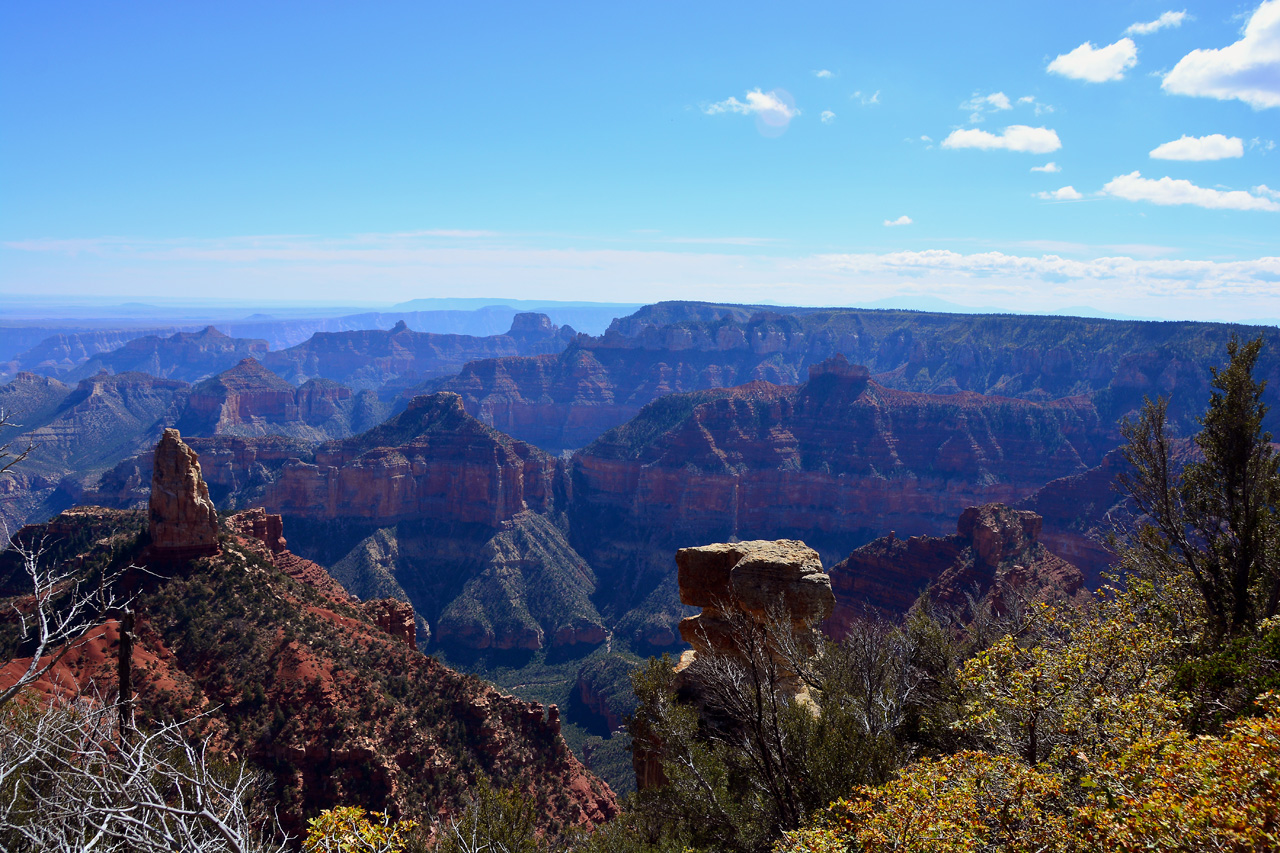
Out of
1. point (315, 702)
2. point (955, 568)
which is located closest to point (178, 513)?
point (315, 702)

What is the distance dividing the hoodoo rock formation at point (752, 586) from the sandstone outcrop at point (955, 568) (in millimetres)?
35152

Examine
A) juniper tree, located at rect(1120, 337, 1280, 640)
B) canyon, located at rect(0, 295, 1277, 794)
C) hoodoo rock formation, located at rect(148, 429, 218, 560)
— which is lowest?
canyon, located at rect(0, 295, 1277, 794)

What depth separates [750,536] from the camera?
429 ft

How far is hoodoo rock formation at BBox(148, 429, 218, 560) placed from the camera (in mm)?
40312

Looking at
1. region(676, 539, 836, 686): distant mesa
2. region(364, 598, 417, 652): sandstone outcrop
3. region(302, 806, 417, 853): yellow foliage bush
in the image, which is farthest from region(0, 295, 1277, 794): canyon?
region(302, 806, 417, 853): yellow foliage bush

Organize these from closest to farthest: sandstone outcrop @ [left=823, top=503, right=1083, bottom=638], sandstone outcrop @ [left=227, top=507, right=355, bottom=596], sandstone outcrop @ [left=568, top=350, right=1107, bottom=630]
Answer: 1. sandstone outcrop @ [left=227, top=507, right=355, bottom=596]
2. sandstone outcrop @ [left=823, top=503, right=1083, bottom=638]
3. sandstone outcrop @ [left=568, top=350, right=1107, bottom=630]

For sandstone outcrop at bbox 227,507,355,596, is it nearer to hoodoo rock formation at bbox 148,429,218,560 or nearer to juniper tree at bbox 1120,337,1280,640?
hoodoo rock formation at bbox 148,429,218,560

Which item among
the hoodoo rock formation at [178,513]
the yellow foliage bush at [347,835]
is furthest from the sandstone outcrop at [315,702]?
the yellow foliage bush at [347,835]

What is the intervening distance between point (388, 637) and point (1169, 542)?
37.9 m

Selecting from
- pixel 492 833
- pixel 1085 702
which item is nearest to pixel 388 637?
pixel 492 833

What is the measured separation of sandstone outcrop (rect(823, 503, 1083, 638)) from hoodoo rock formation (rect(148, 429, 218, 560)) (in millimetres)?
46912

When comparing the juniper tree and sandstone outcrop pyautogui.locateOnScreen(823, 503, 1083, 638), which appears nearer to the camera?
the juniper tree

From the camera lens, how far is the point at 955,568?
65.0 metres

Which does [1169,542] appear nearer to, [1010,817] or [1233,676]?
[1233,676]
